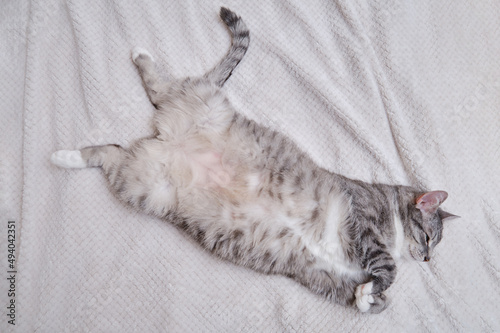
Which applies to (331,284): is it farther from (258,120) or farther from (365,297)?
(258,120)

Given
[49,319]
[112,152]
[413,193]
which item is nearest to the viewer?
[49,319]

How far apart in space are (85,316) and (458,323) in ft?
5.69

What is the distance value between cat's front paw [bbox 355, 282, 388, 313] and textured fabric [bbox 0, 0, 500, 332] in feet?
0.35

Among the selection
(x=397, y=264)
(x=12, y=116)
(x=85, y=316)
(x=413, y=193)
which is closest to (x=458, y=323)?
(x=397, y=264)

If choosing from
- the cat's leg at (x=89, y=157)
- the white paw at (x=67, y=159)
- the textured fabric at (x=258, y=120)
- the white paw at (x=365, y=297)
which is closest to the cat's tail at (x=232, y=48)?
the textured fabric at (x=258, y=120)

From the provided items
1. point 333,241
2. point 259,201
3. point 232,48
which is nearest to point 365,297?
point 333,241

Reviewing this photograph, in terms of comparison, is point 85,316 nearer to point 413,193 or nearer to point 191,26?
point 191,26

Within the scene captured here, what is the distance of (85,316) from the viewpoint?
1596mm

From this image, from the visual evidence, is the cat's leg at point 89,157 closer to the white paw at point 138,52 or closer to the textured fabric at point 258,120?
the textured fabric at point 258,120

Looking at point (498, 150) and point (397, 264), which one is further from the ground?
point (498, 150)

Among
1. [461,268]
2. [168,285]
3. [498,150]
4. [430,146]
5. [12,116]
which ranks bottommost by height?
[168,285]

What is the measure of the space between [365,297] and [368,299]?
0.02m

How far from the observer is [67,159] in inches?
65.3

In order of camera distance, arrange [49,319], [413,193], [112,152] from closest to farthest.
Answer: [49,319]
[112,152]
[413,193]
